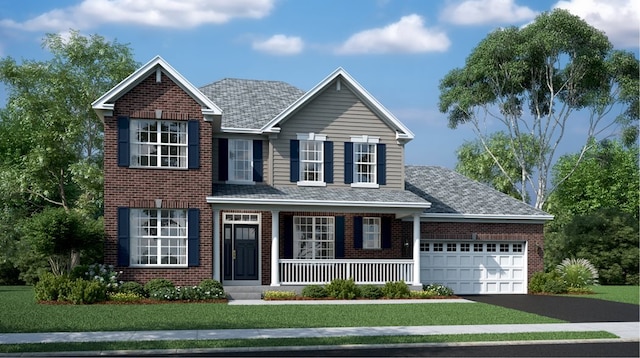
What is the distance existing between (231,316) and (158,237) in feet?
22.6

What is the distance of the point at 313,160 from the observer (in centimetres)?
2711

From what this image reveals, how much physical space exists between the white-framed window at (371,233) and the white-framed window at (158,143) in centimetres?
748

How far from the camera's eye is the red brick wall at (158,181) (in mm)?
23984

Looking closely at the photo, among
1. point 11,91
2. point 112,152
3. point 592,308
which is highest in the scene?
point 11,91

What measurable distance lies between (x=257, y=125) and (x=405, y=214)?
21.5ft

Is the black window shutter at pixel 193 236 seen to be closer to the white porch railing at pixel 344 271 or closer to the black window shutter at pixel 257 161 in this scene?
the white porch railing at pixel 344 271

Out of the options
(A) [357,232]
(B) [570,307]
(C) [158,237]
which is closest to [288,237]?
(A) [357,232]

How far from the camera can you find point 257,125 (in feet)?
89.2

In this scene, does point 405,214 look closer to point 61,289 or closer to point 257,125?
point 257,125

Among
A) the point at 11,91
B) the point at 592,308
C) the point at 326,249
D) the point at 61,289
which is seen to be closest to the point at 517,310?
the point at 592,308

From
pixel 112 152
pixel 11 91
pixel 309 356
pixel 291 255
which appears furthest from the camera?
pixel 11 91

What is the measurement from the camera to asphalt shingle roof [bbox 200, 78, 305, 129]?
27.6m

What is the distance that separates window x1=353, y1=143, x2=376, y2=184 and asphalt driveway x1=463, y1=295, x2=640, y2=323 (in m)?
6.02

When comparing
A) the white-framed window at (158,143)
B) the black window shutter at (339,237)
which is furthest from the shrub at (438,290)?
the white-framed window at (158,143)
